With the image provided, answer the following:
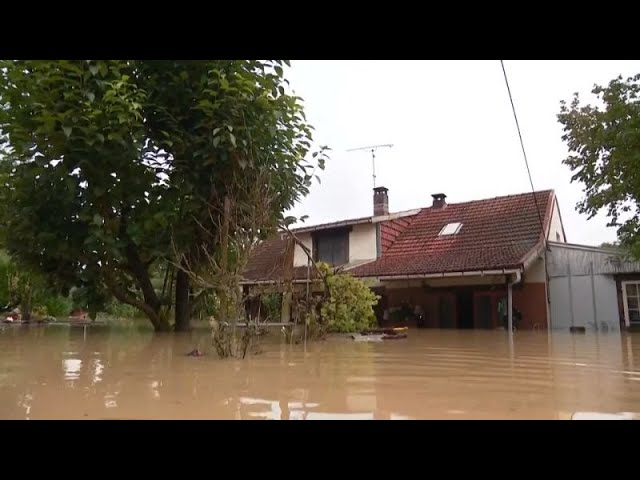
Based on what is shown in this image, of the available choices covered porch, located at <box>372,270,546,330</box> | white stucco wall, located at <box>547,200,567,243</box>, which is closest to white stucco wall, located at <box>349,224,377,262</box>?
covered porch, located at <box>372,270,546,330</box>

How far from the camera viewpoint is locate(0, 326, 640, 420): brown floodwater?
146 inches

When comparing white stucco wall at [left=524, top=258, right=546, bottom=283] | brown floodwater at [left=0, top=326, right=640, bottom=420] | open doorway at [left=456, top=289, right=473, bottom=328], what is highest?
white stucco wall at [left=524, top=258, right=546, bottom=283]

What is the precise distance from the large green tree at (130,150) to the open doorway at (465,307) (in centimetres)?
797

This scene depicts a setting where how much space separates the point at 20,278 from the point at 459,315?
15.8 meters

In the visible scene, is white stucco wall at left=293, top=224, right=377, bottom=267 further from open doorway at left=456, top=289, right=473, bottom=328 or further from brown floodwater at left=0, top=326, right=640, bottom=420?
brown floodwater at left=0, top=326, right=640, bottom=420

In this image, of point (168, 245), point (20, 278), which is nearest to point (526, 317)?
point (168, 245)

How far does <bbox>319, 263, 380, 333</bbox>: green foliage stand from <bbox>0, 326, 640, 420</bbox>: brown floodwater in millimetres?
2522

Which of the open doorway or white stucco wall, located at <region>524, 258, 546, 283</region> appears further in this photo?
the open doorway

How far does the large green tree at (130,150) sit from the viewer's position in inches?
334

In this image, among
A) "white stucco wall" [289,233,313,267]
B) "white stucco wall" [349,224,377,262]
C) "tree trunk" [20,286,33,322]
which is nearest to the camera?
"white stucco wall" [349,224,377,262]

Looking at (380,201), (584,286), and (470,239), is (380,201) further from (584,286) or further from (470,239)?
(584,286)

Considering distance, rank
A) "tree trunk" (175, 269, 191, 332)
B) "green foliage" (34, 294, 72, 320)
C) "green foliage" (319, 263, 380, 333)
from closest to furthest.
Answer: "green foliage" (319, 263, 380, 333) < "tree trunk" (175, 269, 191, 332) < "green foliage" (34, 294, 72, 320)
